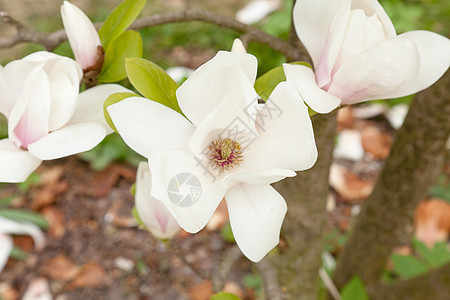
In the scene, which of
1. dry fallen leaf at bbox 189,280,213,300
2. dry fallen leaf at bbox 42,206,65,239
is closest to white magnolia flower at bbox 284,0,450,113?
dry fallen leaf at bbox 189,280,213,300

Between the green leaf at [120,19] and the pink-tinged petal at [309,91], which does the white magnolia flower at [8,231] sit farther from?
the pink-tinged petal at [309,91]

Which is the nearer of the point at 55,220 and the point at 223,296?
the point at 223,296

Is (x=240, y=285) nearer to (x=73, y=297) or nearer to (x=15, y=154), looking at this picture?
(x=73, y=297)

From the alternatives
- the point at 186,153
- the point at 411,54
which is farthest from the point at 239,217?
the point at 411,54

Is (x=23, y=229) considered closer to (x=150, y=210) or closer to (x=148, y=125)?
(x=150, y=210)

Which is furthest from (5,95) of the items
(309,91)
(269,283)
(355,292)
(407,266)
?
(407,266)
